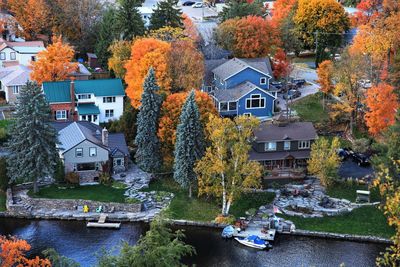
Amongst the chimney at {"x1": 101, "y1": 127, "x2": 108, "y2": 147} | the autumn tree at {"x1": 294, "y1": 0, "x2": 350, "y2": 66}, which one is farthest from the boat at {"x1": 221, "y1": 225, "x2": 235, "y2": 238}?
the autumn tree at {"x1": 294, "y1": 0, "x2": 350, "y2": 66}

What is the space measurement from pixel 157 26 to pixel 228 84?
54.9 feet

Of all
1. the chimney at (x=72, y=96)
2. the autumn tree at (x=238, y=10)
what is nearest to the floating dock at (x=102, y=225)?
the chimney at (x=72, y=96)

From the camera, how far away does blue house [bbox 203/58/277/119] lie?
68500 mm

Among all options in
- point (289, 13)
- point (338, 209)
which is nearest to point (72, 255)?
point (338, 209)

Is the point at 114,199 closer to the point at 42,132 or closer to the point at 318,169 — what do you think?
the point at 42,132

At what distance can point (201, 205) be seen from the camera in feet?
171

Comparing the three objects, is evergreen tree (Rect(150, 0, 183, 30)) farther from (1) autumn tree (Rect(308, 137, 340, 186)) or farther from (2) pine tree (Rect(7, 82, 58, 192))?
(1) autumn tree (Rect(308, 137, 340, 186))

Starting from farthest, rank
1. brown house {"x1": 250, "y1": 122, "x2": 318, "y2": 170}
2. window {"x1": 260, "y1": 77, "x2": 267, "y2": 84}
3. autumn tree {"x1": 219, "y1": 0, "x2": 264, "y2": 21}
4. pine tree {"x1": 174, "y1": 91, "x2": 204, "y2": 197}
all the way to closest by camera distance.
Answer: autumn tree {"x1": 219, "y1": 0, "x2": 264, "y2": 21}
window {"x1": 260, "y1": 77, "x2": 267, "y2": 84}
brown house {"x1": 250, "y1": 122, "x2": 318, "y2": 170}
pine tree {"x1": 174, "y1": 91, "x2": 204, "y2": 197}

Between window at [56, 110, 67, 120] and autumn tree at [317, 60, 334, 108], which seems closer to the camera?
window at [56, 110, 67, 120]

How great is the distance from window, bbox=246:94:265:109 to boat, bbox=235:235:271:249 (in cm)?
2399

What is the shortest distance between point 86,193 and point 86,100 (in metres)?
16.2

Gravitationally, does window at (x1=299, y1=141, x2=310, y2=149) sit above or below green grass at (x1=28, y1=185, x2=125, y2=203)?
above

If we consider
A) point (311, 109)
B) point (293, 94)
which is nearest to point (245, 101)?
point (311, 109)

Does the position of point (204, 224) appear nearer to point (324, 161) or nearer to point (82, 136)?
point (324, 161)
